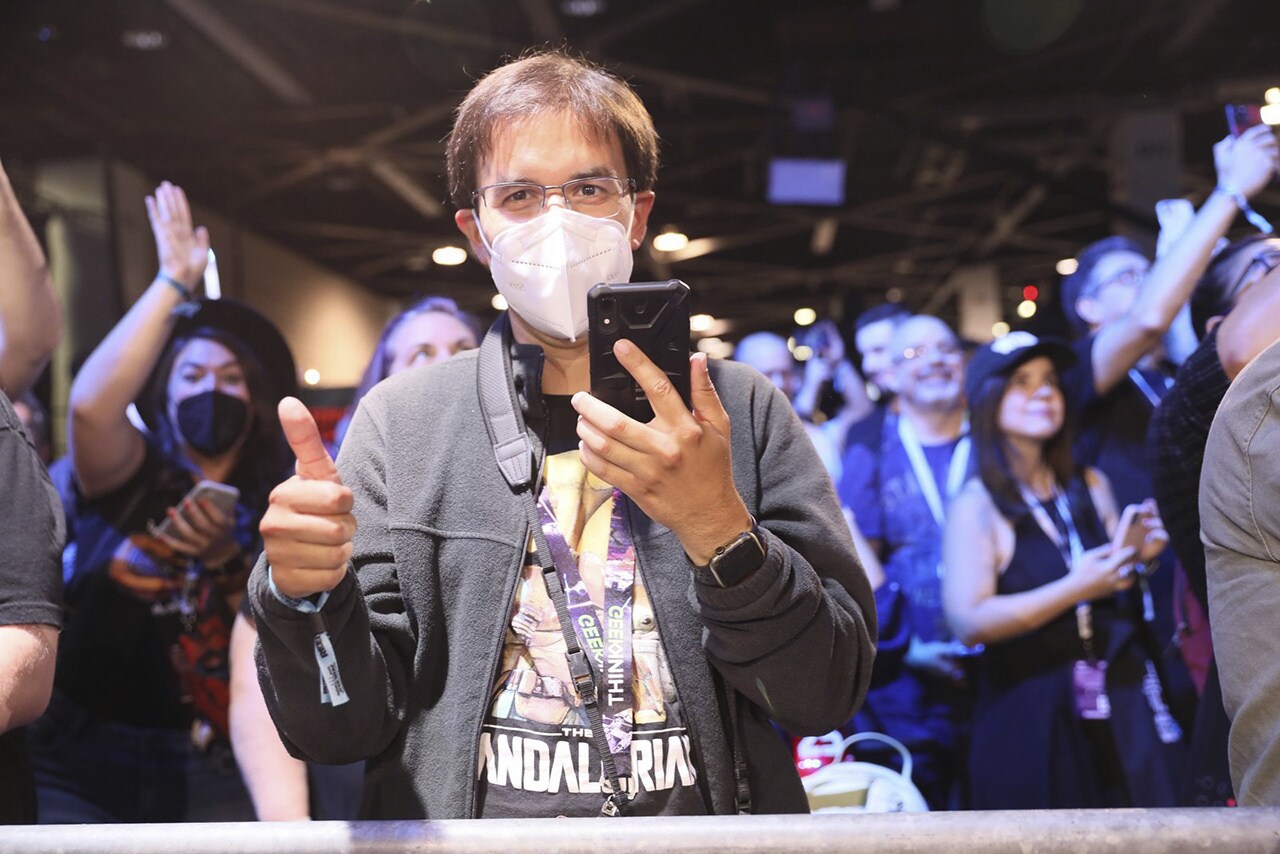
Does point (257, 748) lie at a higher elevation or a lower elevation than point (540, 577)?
lower

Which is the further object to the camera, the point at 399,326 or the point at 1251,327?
the point at 399,326

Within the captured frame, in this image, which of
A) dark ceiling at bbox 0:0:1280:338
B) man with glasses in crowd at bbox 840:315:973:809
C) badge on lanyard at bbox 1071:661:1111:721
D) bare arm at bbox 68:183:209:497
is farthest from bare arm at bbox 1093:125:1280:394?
bare arm at bbox 68:183:209:497

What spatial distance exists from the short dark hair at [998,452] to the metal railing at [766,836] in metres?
2.33

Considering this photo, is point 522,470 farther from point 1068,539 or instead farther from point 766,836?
point 1068,539

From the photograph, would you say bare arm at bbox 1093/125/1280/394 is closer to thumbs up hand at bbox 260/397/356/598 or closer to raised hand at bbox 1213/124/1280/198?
raised hand at bbox 1213/124/1280/198

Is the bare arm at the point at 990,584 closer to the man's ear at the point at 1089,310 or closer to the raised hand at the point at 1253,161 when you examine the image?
the man's ear at the point at 1089,310

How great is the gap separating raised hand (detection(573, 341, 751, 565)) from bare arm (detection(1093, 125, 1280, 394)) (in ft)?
7.36

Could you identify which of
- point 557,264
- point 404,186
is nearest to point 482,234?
point 557,264

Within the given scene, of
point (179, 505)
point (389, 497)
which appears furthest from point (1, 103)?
point (389, 497)

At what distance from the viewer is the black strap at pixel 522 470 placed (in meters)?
1.24

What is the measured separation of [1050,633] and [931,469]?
0.92 metres

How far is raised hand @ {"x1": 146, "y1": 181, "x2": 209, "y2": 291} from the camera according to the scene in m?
2.95

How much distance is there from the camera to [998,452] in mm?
3270

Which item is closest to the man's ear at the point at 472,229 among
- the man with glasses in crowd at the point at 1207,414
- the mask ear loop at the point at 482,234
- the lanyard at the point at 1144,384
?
the mask ear loop at the point at 482,234
